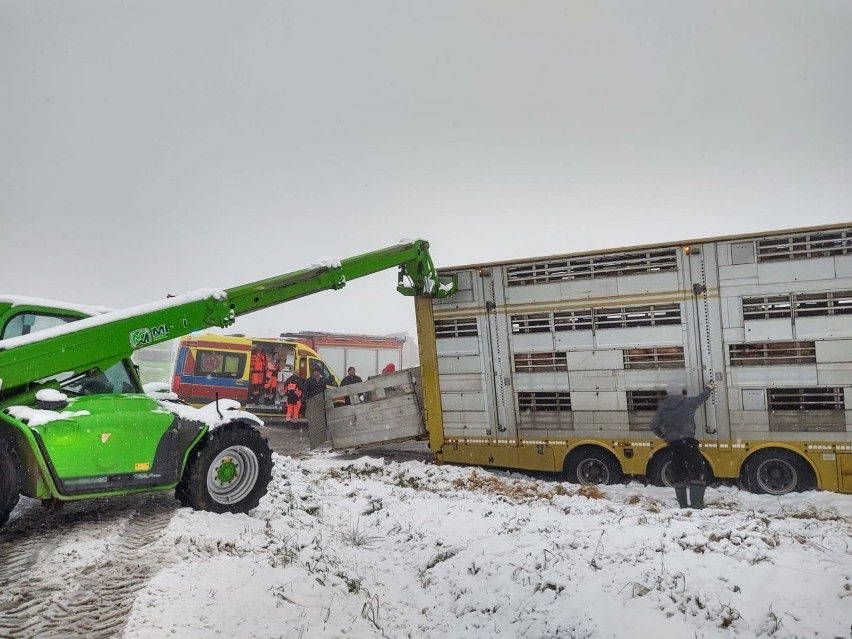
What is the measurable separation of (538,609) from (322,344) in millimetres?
20095

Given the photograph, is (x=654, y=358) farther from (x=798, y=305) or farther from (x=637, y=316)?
(x=798, y=305)

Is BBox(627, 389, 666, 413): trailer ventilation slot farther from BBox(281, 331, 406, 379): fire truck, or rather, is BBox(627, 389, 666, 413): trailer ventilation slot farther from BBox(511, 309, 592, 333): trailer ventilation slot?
BBox(281, 331, 406, 379): fire truck

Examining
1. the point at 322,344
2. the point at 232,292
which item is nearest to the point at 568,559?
the point at 232,292

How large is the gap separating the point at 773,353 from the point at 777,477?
71.7 inches

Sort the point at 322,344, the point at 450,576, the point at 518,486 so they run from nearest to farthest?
1. the point at 450,576
2. the point at 518,486
3. the point at 322,344

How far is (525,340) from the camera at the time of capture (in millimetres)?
10125

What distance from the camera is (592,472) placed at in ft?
31.5

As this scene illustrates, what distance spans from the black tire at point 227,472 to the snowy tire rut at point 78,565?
1.22 feet

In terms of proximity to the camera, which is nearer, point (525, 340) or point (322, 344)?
point (525, 340)

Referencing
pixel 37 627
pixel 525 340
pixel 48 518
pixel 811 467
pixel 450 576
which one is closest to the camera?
pixel 37 627

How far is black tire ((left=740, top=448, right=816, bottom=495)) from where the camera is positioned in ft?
27.6

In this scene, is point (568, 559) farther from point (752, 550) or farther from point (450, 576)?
point (752, 550)

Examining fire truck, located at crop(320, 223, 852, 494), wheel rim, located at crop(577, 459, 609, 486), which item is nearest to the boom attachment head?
fire truck, located at crop(320, 223, 852, 494)

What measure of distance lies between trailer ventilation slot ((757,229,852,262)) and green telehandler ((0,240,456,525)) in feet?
23.6
